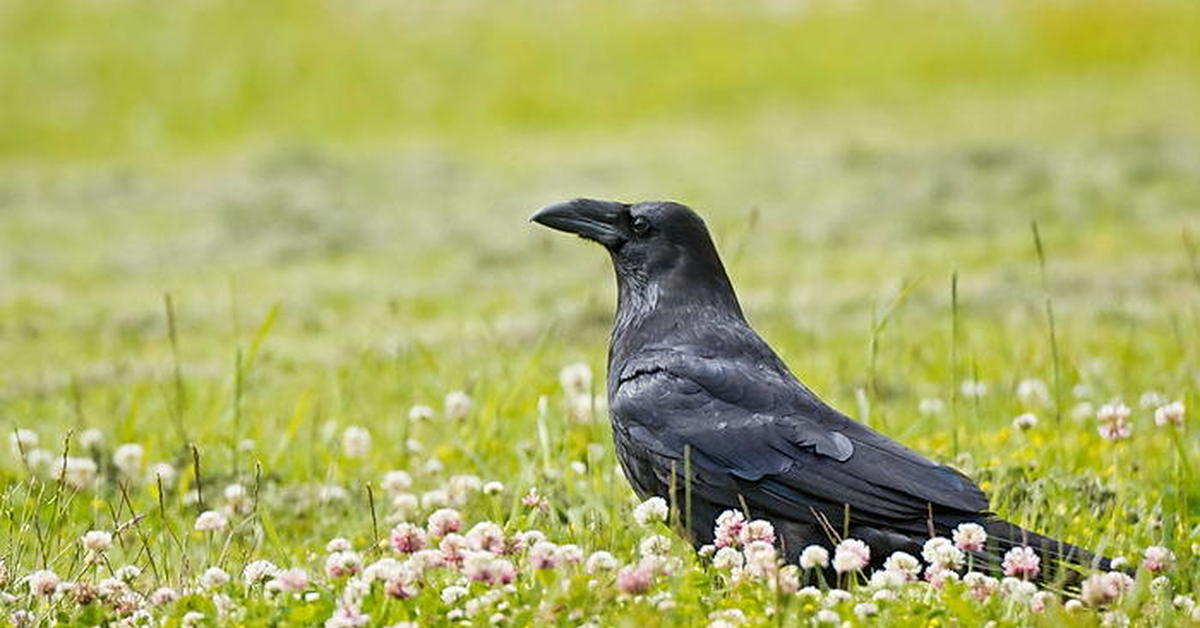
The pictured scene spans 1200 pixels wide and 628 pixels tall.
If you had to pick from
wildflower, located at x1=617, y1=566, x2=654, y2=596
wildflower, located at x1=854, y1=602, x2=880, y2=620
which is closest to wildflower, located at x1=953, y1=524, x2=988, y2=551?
wildflower, located at x1=854, y1=602, x2=880, y2=620

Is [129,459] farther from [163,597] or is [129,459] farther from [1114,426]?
[1114,426]

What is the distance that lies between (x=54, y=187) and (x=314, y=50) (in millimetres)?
10333

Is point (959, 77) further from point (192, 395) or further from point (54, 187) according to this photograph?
point (192, 395)

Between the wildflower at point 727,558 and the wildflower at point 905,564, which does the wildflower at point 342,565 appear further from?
the wildflower at point 905,564

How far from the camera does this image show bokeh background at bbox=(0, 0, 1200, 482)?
9742mm

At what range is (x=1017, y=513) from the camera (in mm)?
5629

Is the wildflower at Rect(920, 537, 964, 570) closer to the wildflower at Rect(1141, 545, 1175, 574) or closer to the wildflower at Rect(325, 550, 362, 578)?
the wildflower at Rect(1141, 545, 1175, 574)

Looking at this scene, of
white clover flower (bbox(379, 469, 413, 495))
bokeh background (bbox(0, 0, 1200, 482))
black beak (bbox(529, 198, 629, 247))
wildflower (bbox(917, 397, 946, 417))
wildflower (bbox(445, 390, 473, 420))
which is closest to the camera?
black beak (bbox(529, 198, 629, 247))

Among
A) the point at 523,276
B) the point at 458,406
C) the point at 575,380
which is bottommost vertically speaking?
the point at 523,276

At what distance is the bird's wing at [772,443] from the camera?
4.72 m

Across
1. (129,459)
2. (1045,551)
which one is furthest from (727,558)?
Result: (129,459)

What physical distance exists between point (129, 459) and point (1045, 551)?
12.1ft

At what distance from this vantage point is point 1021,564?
13.3ft

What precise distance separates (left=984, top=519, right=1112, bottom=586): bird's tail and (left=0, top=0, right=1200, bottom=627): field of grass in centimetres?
23
